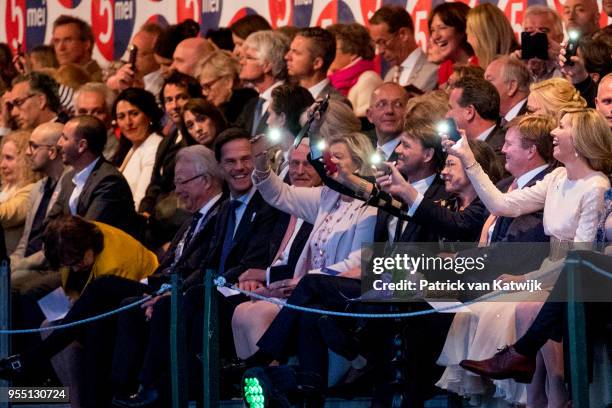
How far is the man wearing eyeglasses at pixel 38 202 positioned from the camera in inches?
451

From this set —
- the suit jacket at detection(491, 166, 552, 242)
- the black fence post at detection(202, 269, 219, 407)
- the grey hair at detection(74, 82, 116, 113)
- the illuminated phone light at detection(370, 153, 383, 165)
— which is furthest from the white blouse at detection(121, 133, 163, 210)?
the suit jacket at detection(491, 166, 552, 242)

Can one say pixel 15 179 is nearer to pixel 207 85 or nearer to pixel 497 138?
pixel 207 85

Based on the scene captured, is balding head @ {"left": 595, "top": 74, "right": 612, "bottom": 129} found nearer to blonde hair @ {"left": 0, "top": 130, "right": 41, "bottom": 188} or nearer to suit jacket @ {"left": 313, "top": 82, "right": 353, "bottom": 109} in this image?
suit jacket @ {"left": 313, "top": 82, "right": 353, "bottom": 109}

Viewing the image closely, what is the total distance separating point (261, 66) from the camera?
12016 mm

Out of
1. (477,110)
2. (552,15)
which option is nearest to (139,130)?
(552,15)

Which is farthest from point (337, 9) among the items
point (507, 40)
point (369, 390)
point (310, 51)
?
point (369, 390)

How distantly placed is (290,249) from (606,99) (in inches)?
80.9

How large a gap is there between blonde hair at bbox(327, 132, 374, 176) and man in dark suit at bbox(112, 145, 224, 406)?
3.97 ft

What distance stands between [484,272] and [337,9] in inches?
193

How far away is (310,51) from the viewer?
11.6 meters

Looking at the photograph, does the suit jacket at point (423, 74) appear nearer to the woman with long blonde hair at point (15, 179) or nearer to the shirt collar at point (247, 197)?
the shirt collar at point (247, 197)

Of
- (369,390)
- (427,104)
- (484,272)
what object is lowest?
(369,390)

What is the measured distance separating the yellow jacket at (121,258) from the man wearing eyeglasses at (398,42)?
91.2 inches

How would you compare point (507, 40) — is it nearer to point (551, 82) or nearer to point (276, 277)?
point (551, 82)
